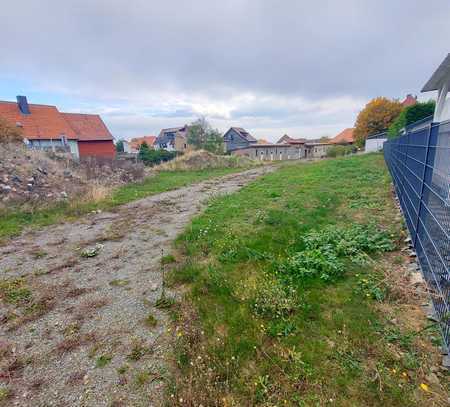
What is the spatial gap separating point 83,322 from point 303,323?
245 cm

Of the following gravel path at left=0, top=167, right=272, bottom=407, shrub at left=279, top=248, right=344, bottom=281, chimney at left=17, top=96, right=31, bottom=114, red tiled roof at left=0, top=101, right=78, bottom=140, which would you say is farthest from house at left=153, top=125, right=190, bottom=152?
shrub at left=279, top=248, right=344, bottom=281

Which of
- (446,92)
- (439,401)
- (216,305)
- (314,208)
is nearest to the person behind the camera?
(439,401)

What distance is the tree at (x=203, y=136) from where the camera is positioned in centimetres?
3481

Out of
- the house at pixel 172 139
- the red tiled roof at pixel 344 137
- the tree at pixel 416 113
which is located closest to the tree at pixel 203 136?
the house at pixel 172 139

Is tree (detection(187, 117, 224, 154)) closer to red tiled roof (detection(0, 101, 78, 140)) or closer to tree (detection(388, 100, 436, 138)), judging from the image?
red tiled roof (detection(0, 101, 78, 140))

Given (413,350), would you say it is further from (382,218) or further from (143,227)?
(143,227)

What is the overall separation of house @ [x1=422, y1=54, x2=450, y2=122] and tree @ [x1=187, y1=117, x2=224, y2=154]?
24.6 metres

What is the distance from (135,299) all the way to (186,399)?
1616 millimetres

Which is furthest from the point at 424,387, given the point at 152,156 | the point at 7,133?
the point at 152,156

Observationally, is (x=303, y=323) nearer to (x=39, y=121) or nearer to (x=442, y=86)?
(x=442, y=86)

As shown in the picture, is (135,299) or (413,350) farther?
(135,299)

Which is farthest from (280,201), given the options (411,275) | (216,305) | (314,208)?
(216,305)

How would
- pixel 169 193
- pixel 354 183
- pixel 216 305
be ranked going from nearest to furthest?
pixel 216 305 < pixel 354 183 < pixel 169 193

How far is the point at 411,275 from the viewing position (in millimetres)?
2834
